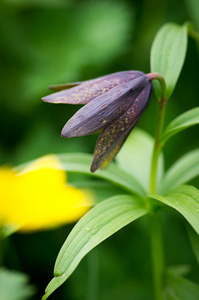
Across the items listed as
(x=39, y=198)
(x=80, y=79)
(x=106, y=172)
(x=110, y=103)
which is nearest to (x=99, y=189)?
(x=106, y=172)

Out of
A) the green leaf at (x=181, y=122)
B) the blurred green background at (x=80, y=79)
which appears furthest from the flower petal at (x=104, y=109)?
the blurred green background at (x=80, y=79)

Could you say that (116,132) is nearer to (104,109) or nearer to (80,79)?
(104,109)

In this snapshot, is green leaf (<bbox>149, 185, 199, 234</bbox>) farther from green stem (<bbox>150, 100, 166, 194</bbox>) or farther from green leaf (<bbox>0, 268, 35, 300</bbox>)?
green leaf (<bbox>0, 268, 35, 300</bbox>)

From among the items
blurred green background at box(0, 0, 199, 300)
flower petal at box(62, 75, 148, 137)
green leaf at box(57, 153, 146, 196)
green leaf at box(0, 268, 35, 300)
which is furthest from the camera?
blurred green background at box(0, 0, 199, 300)

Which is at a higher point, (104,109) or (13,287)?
(104,109)

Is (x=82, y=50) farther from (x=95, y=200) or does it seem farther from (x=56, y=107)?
(x=95, y=200)

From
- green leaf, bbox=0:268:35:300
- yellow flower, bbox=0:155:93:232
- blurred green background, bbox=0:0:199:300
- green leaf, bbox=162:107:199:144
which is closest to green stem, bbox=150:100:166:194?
green leaf, bbox=162:107:199:144

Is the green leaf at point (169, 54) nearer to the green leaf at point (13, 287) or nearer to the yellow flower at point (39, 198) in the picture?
the yellow flower at point (39, 198)

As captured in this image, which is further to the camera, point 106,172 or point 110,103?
point 106,172
